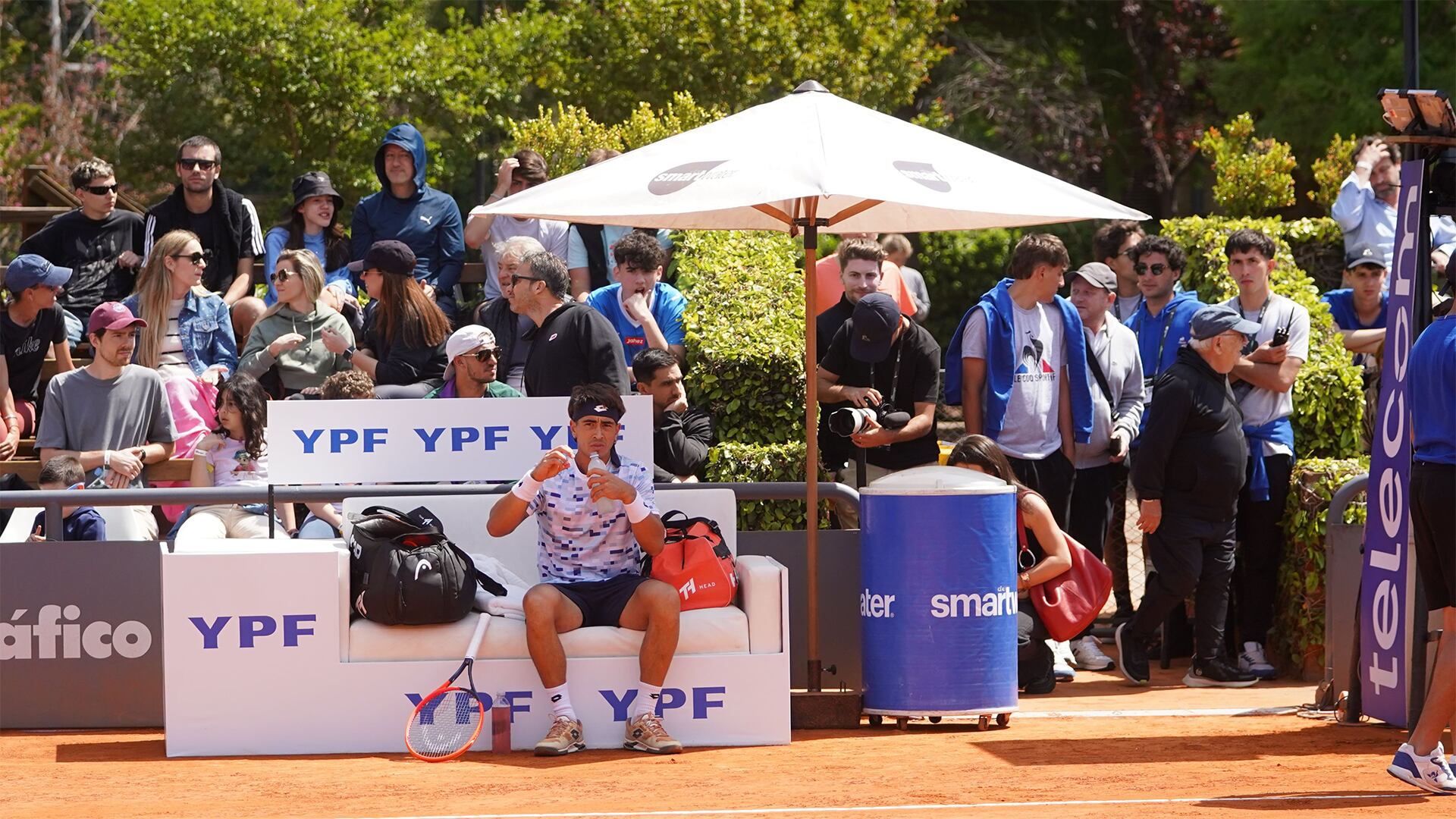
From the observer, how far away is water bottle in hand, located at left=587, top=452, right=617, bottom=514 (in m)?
7.44

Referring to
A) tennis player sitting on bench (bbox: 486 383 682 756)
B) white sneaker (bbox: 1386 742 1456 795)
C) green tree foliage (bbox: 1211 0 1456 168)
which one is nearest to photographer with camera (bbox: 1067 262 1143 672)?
tennis player sitting on bench (bbox: 486 383 682 756)

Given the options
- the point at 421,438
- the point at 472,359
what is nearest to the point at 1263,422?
the point at 472,359

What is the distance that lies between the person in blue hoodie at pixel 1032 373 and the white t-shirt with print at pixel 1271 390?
2.76ft

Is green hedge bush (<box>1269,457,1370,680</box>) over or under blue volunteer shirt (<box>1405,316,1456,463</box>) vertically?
under

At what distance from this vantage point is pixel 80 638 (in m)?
8.26

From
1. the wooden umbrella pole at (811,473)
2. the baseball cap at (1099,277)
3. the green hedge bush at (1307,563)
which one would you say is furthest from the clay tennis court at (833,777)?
the baseball cap at (1099,277)

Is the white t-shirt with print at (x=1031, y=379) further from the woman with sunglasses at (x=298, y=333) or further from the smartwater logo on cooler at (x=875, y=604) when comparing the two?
the woman with sunglasses at (x=298, y=333)

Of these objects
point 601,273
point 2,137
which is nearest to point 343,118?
point 2,137

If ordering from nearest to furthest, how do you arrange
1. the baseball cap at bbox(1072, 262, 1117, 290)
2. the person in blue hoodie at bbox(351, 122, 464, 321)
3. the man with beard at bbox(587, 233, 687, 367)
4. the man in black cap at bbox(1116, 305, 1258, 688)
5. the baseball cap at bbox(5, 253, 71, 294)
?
the man in black cap at bbox(1116, 305, 1258, 688) < the baseball cap at bbox(1072, 262, 1117, 290) < the man with beard at bbox(587, 233, 687, 367) < the baseball cap at bbox(5, 253, 71, 294) < the person in blue hoodie at bbox(351, 122, 464, 321)

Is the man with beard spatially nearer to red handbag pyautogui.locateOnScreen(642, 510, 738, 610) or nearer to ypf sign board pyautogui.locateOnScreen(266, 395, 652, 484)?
ypf sign board pyautogui.locateOnScreen(266, 395, 652, 484)

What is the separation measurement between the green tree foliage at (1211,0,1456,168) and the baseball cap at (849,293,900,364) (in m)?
13.1

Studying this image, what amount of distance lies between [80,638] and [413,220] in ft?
14.0

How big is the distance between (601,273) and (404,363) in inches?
90.0

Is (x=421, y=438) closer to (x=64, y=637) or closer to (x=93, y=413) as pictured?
(x=64, y=637)
